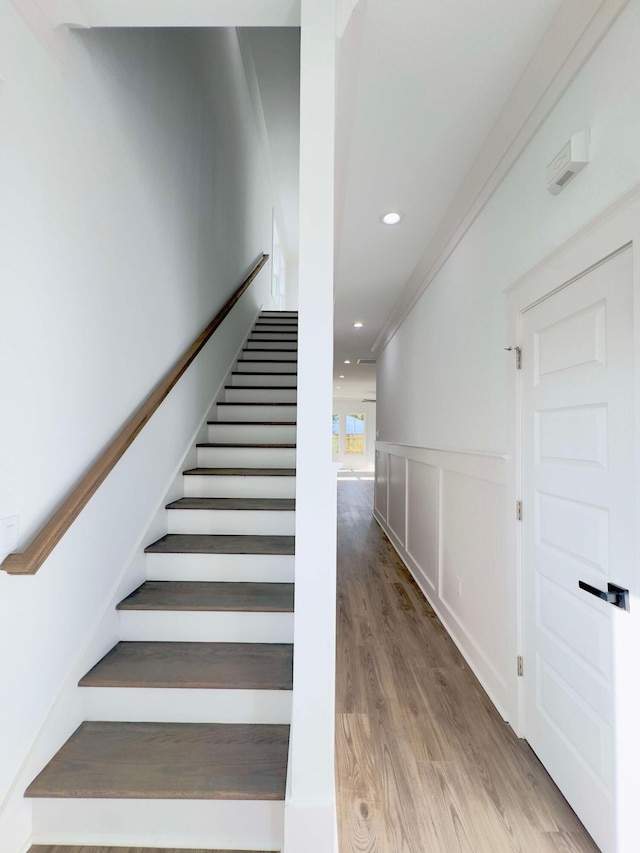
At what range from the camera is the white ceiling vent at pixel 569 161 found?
1.41 m

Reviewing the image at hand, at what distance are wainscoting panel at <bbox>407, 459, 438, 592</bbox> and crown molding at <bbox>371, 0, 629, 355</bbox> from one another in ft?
5.46

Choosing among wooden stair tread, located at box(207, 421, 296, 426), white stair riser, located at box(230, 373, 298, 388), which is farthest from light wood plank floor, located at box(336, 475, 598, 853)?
white stair riser, located at box(230, 373, 298, 388)

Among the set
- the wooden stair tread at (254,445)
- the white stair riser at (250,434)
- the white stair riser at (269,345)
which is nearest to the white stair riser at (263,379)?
the white stair riser at (269,345)

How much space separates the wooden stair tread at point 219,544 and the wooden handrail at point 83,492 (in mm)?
609

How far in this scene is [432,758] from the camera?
1761 mm

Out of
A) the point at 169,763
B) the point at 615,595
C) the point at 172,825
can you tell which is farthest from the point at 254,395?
the point at 615,595

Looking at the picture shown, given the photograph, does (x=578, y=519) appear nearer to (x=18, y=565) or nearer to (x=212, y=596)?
(x=212, y=596)

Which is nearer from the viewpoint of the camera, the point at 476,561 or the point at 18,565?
the point at 18,565

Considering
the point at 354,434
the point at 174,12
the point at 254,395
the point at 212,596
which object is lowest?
the point at 212,596

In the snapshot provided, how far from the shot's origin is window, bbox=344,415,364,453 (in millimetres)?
15898

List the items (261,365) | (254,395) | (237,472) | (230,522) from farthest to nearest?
(261,365) → (254,395) → (237,472) → (230,522)

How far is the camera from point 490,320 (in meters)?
2.26

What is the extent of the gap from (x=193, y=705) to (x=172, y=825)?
1.07ft

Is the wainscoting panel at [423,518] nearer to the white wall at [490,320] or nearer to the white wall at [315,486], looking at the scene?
the white wall at [490,320]
